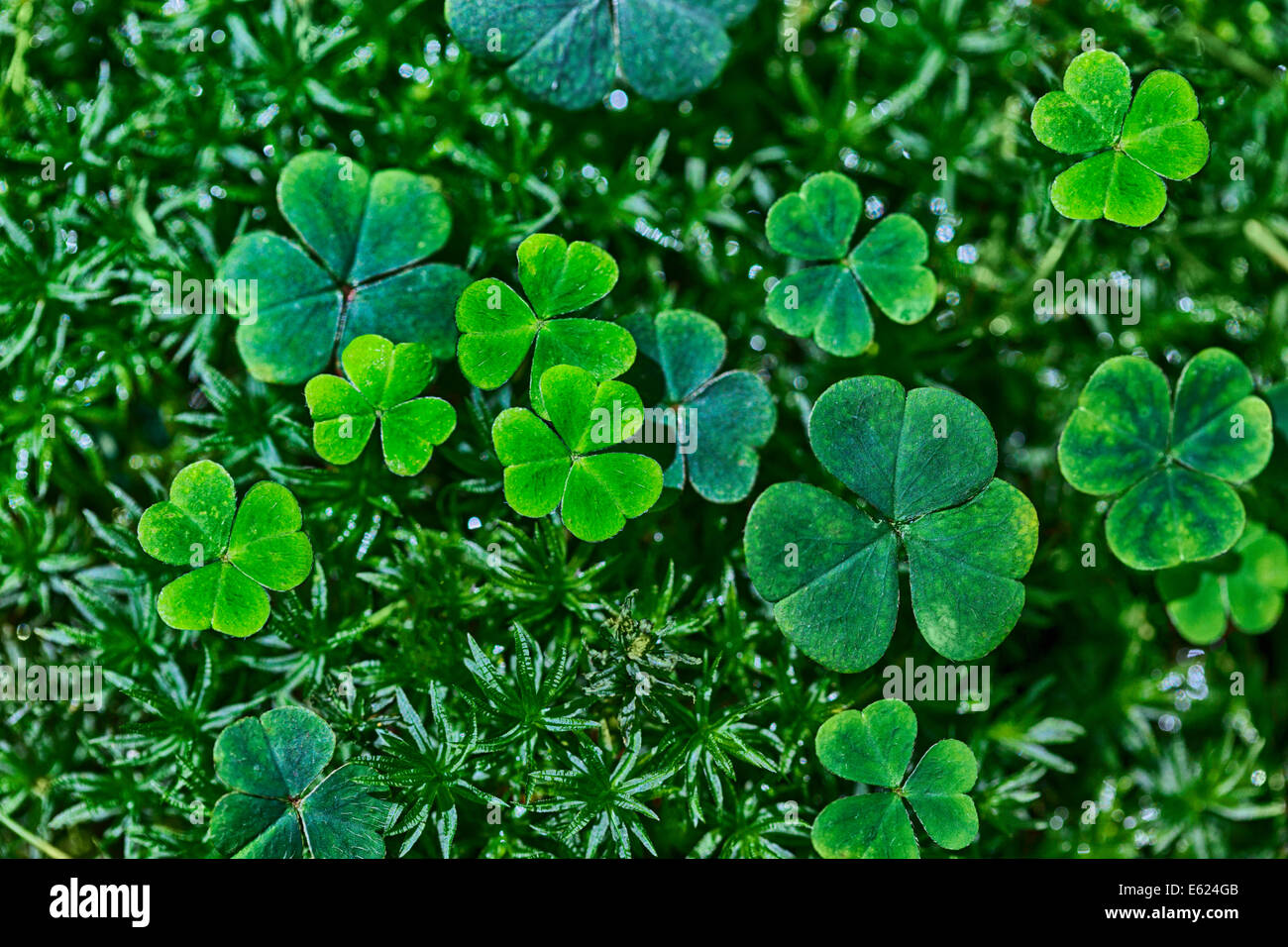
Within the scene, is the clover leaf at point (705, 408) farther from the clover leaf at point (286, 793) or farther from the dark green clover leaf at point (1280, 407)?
the dark green clover leaf at point (1280, 407)

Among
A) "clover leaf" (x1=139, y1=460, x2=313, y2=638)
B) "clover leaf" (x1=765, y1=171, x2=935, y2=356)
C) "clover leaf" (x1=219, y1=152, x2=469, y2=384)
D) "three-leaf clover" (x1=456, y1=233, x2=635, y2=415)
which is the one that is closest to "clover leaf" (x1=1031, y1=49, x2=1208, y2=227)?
"clover leaf" (x1=765, y1=171, x2=935, y2=356)

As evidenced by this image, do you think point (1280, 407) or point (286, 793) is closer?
point (286, 793)

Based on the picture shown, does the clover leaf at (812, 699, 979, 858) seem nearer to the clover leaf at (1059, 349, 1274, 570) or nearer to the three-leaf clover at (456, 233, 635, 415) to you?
the clover leaf at (1059, 349, 1274, 570)

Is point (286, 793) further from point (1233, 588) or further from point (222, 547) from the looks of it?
point (1233, 588)

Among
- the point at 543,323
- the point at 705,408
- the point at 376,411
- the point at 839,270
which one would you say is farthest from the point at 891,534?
the point at 376,411

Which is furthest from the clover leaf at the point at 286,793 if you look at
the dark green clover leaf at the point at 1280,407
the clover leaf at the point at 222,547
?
the dark green clover leaf at the point at 1280,407
